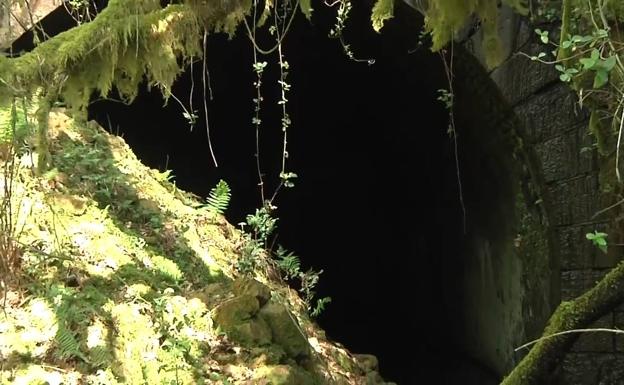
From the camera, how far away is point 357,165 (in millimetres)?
9453

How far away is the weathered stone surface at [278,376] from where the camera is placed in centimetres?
384

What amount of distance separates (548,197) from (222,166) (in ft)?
16.9

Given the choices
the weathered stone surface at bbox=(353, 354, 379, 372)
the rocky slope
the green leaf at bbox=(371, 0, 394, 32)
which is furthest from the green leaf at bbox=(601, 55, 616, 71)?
the weathered stone surface at bbox=(353, 354, 379, 372)

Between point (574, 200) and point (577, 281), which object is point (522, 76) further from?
point (577, 281)

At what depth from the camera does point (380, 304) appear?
392 inches

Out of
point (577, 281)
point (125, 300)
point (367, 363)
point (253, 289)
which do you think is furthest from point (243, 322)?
point (577, 281)

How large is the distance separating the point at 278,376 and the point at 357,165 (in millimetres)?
5799

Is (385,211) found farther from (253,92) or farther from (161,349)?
(161,349)

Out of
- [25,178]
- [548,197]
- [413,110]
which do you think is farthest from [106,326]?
[413,110]

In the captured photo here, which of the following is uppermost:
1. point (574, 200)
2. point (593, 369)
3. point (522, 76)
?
point (522, 76)

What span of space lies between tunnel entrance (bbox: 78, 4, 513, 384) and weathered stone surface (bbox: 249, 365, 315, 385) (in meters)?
2.22

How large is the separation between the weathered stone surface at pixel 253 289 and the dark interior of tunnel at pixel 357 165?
2134 mm

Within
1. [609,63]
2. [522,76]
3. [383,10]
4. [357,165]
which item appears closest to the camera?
[609,63]

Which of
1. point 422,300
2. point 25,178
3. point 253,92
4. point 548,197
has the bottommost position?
point 422,300
